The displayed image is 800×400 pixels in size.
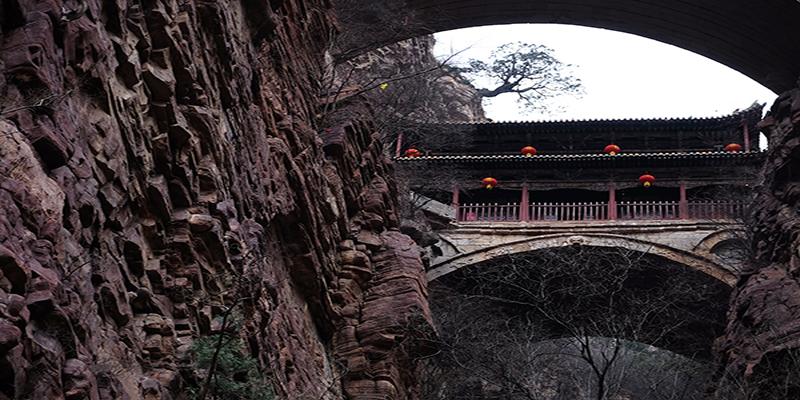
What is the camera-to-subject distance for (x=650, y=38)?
987 inches

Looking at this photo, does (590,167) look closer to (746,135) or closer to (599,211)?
(599,211)

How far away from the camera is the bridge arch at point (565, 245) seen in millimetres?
24652

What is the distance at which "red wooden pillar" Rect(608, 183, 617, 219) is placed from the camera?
26.6 metres

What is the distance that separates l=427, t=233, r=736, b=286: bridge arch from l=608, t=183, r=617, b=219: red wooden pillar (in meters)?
1.18

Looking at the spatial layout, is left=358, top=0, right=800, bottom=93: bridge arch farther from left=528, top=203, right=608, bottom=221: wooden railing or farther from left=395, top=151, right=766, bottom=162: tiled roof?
left=528, top=203, right=608, bottom=221: wooden railing

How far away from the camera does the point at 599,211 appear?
2827 cm

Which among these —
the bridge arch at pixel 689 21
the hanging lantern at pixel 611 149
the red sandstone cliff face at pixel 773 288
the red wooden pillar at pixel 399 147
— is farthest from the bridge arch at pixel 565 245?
the red sandstone cliff face at pixel 773 288

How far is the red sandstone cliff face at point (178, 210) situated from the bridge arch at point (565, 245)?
11622mm

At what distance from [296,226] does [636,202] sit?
17.6m

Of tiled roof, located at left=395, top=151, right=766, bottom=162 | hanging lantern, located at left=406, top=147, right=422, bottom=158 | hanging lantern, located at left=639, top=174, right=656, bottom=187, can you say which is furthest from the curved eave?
hanging lantern, located at left=639, top=174, right=656, bottom=187

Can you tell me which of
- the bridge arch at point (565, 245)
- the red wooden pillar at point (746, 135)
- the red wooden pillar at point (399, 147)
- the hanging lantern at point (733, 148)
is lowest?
the bridge arch at point (565, 245)

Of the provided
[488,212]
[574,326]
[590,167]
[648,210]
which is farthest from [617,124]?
[574,326]

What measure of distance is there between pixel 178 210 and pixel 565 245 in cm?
1799

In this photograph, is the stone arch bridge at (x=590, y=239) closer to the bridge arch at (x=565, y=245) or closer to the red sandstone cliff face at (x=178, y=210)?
the bridge arch at (x=565, y=245)
